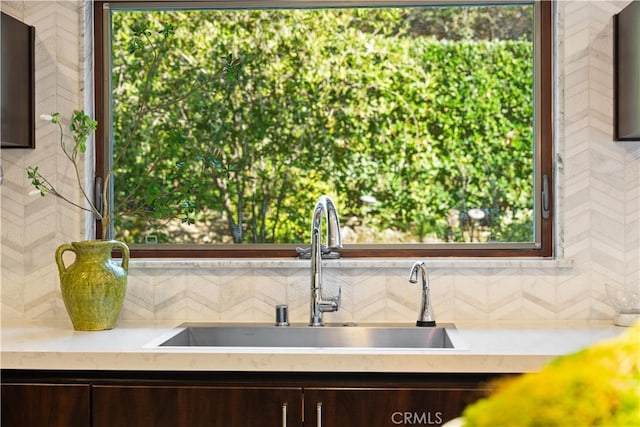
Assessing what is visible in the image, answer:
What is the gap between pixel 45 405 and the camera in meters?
2.16

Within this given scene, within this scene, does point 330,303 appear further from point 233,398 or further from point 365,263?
point 233,398

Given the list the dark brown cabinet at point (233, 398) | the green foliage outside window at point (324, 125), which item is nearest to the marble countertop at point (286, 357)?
the dark brown cabinet at point (233, 398)

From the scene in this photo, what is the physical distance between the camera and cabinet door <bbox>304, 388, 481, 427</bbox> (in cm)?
209

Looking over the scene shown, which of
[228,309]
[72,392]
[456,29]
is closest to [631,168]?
[456,29]

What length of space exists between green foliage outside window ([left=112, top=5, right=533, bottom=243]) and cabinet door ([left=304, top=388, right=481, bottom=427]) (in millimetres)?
917

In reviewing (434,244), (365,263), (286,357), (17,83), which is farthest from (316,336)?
(17,83)

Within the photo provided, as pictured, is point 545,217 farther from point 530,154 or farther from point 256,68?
point 256,68

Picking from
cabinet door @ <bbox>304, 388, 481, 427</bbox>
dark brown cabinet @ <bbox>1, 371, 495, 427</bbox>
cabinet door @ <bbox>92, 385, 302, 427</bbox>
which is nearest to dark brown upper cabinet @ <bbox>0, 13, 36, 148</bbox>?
dark brown cabinet @ <bbox>1, 371, 495, 427</bbox>

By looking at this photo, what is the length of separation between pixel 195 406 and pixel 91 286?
0.59 meters

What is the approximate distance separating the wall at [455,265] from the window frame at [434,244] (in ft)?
0.29

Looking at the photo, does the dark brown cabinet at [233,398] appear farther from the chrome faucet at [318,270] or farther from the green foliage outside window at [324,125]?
the green foliage outside window at [324,125]

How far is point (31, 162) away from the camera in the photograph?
2832 mm

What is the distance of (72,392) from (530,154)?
1.78m

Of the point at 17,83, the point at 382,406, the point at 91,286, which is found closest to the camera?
the point at 382,406
